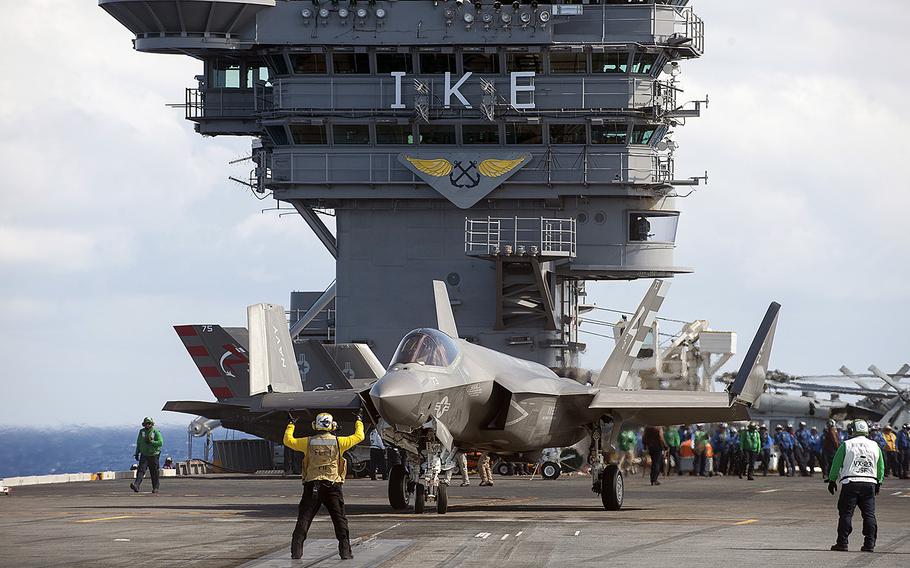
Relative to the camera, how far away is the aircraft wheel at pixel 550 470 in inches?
1528

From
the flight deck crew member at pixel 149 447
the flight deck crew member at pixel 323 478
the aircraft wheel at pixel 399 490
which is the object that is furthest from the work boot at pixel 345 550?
the flight deck crew member at pixel 149 447

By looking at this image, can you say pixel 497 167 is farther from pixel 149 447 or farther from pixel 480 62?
pixel 149 447

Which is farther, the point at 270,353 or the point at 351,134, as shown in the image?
the point at 351,134

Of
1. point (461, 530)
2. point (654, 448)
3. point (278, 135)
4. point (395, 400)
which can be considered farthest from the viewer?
point (278, 135)

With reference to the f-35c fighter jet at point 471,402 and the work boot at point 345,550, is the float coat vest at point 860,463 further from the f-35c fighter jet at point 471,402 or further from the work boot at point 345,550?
the work boot at point 345,550

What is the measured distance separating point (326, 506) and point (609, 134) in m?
27.7

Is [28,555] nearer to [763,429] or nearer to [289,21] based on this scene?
[289,21]

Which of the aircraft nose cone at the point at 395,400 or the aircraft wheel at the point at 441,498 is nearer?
the aircraft nose cone at the point at 395,400

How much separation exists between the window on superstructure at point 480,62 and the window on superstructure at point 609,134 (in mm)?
3422

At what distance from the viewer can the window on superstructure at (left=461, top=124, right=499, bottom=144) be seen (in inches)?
1626

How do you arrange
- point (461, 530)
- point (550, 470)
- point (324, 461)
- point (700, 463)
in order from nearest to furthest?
point (324, 461)
point (461, 530)
point (550, 470)
point (700, 463)

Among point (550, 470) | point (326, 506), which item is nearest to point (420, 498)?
point (326, 506)

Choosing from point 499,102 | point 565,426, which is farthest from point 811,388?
point 565,426

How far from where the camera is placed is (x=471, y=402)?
21.8 m
